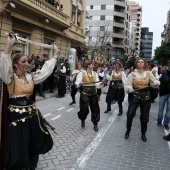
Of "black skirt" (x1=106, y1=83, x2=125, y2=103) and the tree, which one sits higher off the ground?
the tree

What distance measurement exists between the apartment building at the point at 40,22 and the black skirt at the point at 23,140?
25.7 ft

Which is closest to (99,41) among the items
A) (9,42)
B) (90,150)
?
(90,150)

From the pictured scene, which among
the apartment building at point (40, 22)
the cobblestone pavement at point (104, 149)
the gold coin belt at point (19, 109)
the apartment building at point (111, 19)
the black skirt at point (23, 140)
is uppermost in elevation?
the apartment building at point (111, 19)

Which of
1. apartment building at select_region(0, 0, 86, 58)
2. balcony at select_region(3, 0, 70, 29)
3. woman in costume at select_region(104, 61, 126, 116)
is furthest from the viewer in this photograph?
balcony at select_region(3, 0, 70, 29)

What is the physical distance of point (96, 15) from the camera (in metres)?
63.9

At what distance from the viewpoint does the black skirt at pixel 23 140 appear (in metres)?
3.31

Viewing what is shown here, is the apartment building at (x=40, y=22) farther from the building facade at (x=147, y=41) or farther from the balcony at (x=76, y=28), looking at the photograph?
the building facade at (x=147, y=41)

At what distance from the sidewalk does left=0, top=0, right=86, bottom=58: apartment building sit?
6673mm

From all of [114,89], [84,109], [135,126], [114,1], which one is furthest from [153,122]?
[114,1]

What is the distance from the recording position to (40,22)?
16.0 metres

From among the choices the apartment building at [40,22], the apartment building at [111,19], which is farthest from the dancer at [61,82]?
the apartment building at [111,19]

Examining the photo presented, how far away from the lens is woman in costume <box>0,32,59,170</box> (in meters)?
3.30

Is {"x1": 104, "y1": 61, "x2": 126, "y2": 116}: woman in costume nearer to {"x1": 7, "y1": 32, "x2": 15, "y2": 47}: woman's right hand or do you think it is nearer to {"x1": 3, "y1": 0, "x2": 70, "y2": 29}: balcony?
{"x1": 7, "y1": 32, "x2": 15, "y2": 47}: woman's right hand

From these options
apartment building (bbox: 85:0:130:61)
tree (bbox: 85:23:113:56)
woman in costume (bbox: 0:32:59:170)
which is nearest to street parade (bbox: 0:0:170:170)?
woman in costume (bbox: 0:32:59:170)
